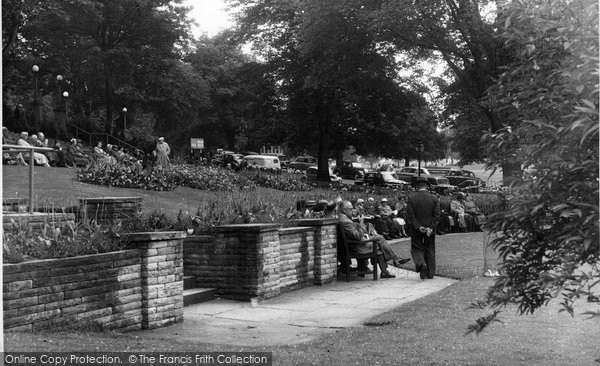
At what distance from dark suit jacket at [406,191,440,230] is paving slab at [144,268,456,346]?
3.47 ft

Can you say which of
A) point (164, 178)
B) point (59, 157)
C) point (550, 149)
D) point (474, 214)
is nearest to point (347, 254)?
point (550, 149)

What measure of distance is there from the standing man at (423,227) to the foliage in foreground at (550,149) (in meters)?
8.11

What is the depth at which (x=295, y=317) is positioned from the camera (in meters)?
8.95

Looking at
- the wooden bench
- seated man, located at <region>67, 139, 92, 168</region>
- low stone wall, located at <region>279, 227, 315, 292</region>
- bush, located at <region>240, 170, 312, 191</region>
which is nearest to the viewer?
low stone wall, located at <region>279, 227, 315, 292</region>

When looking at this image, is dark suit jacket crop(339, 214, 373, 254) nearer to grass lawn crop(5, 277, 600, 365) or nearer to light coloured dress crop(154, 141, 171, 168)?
grass lawn crop(5, 277, 600, 365)

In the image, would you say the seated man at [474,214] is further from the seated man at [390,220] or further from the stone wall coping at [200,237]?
the stone wall coping at [200,237]

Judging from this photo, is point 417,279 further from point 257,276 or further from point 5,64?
point 5,64

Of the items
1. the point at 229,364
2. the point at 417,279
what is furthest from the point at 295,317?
the point at 417,279

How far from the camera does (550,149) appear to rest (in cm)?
384

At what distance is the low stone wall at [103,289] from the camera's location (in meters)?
6.51

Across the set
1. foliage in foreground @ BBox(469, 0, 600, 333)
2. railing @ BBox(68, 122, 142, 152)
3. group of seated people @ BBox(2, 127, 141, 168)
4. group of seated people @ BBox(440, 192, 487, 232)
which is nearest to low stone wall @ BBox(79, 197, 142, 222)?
foliage in foreground @ BBox(469, 0, 600, 333)

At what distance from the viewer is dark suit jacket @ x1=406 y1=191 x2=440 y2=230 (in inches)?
505

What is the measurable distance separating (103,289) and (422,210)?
6917 millimetres

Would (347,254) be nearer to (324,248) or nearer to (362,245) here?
(362,245)
